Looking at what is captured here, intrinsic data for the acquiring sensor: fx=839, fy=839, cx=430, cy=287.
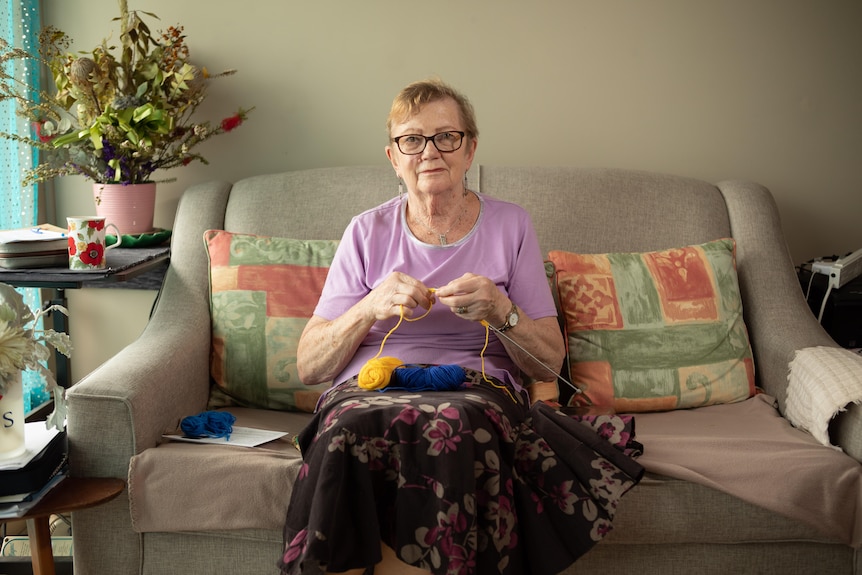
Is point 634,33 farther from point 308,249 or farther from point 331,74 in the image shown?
point 308,249

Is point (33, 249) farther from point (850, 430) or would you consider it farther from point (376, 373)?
point (850, 430)

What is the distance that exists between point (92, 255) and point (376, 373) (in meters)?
0.81

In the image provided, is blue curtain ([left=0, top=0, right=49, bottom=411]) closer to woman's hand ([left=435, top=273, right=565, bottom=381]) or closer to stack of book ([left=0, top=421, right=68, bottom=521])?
stack of book ([left=0, top=421, right=68, bottom=521])

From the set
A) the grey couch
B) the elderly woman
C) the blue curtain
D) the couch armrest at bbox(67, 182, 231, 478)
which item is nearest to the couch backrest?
the grey couch

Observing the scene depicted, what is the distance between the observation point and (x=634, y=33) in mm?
2701

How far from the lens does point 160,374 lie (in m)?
1.94

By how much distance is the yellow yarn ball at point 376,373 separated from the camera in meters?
1.77

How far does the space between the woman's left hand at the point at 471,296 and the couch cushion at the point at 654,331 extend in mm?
472

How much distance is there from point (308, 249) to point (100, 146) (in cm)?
65

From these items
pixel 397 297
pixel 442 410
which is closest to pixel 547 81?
pixel 397 297

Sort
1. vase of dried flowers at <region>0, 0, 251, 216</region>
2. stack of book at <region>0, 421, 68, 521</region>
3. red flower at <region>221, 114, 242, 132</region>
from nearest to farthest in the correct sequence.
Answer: stack of book at <region>0, 421, 68, 521</region> → vase of dried flowers at <region>0, 0, 251, 216</region> → red flower at <region>221, 114, 242, 132</region>

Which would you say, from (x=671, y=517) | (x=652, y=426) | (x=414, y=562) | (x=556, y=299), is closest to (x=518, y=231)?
(x=556, y=299)

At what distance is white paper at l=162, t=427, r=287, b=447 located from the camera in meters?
1.89

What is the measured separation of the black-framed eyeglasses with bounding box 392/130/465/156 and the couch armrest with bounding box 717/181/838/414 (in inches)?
37.8
